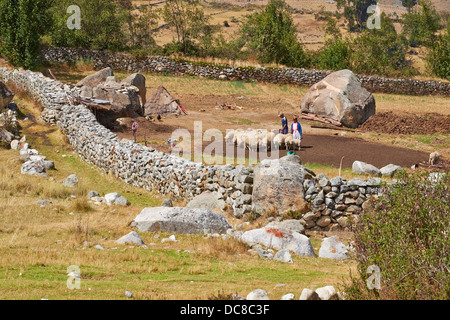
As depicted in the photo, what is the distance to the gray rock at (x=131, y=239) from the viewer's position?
42.7ft

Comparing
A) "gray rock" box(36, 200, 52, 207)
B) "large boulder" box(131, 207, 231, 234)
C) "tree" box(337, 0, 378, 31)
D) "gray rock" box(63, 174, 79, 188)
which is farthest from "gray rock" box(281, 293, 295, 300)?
"tree" box(337, 0, 378, 31)

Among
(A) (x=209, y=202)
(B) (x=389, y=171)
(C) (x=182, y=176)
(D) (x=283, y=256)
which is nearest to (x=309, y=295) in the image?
(D) (x=283, y=256)

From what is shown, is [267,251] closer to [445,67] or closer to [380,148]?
[380,148]

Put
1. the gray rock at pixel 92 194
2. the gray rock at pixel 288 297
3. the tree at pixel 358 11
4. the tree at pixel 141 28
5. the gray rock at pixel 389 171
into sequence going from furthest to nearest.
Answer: the tree at pixel 358 11 < the tree at pixel 141 28 < the gray rock at pixel 389 171 < the gray rock at pixel 92 194 < the gray rock at pixel 288 297

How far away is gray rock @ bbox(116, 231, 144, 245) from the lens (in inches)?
512

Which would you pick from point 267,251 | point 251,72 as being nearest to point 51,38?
point 251,72

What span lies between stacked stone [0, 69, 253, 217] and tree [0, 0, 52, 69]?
11.0 meters

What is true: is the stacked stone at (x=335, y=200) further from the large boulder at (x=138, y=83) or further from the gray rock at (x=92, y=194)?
the large boulder at (x=138, y=83)

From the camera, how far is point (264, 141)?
24.8m

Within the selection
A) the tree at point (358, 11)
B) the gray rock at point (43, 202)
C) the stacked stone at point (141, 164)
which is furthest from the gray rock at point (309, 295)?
the tree at point (358, 11)

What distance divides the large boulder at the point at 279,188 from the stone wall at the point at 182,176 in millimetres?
224

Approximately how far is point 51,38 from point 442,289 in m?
46.5

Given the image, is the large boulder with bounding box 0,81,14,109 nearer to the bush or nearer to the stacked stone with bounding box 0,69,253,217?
the stacked stone with bounding box 0,69,253,217

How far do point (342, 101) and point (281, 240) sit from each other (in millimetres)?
21031
